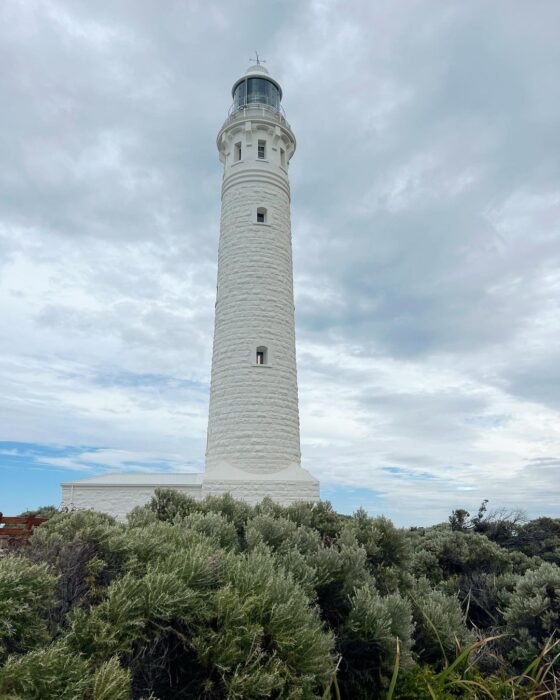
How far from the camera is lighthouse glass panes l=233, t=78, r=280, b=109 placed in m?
19.5

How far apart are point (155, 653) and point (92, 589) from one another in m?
0.66

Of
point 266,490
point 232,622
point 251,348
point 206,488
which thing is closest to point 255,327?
point 251,348

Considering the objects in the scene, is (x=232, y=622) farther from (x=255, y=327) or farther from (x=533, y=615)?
(x=255, y=327)

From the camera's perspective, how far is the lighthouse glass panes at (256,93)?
63.9ft

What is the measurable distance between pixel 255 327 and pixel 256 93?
10.1 m

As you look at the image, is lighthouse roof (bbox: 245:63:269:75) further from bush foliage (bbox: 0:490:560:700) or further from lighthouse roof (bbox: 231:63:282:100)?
bush foliage (bbox: 0:490:560:700)

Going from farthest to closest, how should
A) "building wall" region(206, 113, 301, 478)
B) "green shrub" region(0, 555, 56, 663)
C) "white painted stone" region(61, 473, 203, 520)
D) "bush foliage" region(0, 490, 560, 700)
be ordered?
"building wall" region(206, 113, 301, 478) < "white painted stone" region(61, 473, 203, 520) < "bush foliage" region(0, 490, 560, 700) < "green shrub" region(0, 555, 56, 663)

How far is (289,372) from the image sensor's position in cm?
1638

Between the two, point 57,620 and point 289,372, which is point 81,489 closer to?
point 289,372

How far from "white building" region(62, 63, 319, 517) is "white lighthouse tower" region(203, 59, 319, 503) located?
0.03 metres

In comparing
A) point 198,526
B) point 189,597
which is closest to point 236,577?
point 189,597

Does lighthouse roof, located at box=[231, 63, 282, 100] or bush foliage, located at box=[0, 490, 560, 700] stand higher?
lighthouse roof, located at box=[231, 63, 282, 100]

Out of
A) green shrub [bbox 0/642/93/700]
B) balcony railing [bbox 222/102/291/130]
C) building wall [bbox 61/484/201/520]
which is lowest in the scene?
green shrub [bbox 0/642/93/700]

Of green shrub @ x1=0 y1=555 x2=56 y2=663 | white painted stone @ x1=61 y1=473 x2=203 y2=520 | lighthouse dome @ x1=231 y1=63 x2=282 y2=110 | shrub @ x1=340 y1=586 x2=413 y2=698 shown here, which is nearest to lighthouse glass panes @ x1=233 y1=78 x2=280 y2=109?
lighthouse dome @ x1=231 y1=63 x2=282 y2=110
